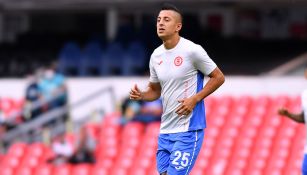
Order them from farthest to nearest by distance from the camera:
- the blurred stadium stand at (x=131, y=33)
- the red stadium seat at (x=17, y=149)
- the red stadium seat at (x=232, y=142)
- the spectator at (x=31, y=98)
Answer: the blurred stadium stand at (x=131, y=33)
the spectator at (x=31, y=98)
the red stadium seat at (x=17, y=149)
the red stadium seat at (x=232, y=142)

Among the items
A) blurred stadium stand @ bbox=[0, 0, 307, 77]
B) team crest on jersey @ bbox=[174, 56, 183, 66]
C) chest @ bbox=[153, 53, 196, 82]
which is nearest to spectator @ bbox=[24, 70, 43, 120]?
blurred stadium stand @ bbox=[0, 0, 307, 77]

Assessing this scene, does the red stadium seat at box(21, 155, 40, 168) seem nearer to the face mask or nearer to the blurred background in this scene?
the blurred background

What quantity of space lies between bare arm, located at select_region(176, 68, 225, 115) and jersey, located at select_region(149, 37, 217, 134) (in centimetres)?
6

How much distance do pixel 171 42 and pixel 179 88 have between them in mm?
384

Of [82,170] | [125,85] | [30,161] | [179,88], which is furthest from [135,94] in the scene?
[125,85]

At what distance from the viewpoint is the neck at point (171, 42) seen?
884 centimetres

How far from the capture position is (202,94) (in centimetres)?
875

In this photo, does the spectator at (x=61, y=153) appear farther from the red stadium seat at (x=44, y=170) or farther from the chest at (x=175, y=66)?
the chest at (x=175, y=66)

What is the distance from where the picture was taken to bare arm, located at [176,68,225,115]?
866 centimetres

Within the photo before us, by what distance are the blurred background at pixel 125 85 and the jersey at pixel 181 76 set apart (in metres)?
6.17

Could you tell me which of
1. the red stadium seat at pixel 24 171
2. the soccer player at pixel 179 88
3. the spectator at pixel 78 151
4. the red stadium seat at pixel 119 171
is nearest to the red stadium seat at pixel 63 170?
the spectator at pixel 78 151

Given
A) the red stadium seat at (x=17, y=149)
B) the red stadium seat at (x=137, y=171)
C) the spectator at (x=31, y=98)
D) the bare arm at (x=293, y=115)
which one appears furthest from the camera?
the spectator at (x=31, y=98)

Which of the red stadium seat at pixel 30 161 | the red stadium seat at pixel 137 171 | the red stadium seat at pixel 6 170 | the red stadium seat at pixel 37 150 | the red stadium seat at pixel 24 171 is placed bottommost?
the red stadium seat at pixel 6 170

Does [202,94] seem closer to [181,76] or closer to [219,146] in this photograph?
[181,76]
